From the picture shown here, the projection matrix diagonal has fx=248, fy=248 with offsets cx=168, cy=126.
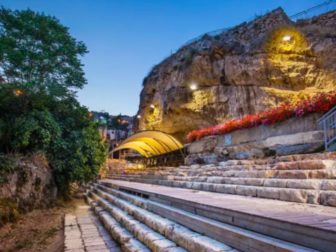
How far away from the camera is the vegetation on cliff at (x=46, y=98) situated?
10.2 m

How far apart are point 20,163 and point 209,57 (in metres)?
16.4

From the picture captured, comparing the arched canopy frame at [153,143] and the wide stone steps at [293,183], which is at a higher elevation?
the arched canopy frame at [153,143]

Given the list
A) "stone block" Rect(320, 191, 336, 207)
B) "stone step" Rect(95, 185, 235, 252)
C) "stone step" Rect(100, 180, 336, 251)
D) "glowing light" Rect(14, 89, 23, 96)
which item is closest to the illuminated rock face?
"glowing light" Rect(14, 89, 23, 96)

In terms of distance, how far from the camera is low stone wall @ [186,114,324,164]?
6.91m

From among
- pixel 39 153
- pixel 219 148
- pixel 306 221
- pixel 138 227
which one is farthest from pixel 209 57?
pixel 306 221

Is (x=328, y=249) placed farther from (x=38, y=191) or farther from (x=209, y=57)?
(x=209, y=57)

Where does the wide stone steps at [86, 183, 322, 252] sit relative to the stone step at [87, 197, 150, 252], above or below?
above

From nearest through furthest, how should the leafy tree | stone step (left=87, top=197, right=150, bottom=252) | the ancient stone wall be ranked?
1. stone step (left=87, top=197, right=150, bottom=252)
2. the ancient stone wall
3. the leafy tree

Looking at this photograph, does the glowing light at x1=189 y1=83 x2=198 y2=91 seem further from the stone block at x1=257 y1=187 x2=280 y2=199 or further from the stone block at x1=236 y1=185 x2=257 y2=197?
the stone block at x1=257 y1=187 x2=280 y2=199

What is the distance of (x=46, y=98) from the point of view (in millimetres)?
11594

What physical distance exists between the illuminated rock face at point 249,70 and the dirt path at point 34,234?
14711 mm

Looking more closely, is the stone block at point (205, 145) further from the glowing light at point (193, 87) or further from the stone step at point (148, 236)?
the glowing light at point (193, 87)

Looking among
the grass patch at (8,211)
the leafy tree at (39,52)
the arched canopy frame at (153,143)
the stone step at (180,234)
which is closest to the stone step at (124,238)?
the stone step at (180,234)

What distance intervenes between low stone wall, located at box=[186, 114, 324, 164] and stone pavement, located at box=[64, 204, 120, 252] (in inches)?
217
